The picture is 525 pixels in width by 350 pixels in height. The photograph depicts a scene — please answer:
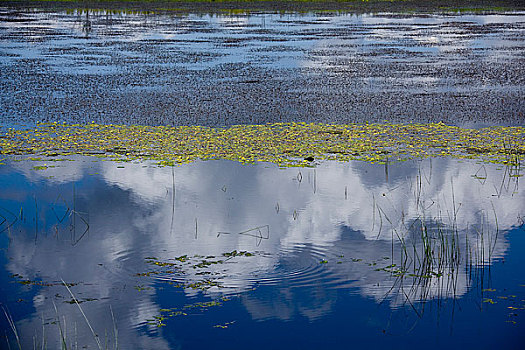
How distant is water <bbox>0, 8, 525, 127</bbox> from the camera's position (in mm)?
8453

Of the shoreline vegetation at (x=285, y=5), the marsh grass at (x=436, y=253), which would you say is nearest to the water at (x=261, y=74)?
the marsh grass at (x=436, y=253)

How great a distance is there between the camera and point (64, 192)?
5680 millimetres

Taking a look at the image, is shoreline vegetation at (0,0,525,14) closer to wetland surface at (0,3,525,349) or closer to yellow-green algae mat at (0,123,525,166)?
wetland surface at (0,3,525,349)

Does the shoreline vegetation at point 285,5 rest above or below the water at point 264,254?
above

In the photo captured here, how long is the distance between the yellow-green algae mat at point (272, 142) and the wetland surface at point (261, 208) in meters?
0.03

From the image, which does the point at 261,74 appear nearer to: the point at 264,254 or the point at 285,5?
the point at 264,254

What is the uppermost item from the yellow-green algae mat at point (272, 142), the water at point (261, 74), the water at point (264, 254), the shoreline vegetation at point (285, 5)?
the shoreline vegetation at point (285, 5)

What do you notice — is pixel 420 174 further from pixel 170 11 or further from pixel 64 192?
pixel 170 11

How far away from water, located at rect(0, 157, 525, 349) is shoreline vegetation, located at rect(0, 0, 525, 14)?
20556mm

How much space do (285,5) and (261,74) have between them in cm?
1805

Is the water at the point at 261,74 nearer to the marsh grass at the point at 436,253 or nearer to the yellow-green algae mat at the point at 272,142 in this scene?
the yellow-green algae mat at the point at 272,142

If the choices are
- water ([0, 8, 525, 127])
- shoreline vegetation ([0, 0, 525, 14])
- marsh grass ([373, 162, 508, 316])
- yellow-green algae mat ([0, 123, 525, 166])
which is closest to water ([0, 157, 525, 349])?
marsh grass ([373, 162, 508, 316])

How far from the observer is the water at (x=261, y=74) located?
27.7 feet

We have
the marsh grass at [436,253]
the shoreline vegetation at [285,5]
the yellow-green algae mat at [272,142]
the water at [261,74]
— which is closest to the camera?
the marsh grass at [436,253]
